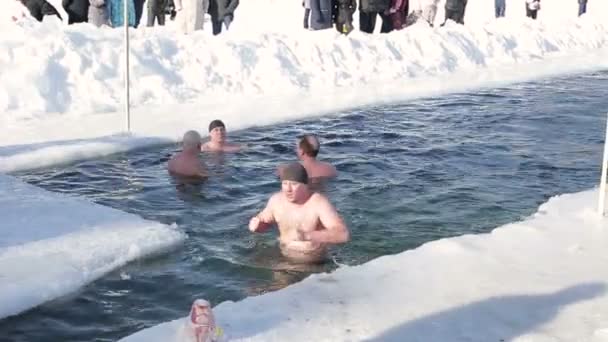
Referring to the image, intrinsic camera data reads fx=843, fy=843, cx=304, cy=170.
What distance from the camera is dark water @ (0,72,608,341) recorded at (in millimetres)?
5062

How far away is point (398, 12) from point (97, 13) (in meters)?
5.42

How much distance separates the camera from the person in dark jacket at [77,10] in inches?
504

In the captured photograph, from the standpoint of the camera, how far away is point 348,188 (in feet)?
25.8

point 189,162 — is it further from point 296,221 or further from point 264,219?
point 296,221

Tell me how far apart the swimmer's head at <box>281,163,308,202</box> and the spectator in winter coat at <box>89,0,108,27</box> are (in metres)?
7.74

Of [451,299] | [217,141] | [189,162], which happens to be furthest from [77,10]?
[451,299]

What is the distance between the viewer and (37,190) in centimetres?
709

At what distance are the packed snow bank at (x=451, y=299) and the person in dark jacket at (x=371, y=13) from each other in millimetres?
8669

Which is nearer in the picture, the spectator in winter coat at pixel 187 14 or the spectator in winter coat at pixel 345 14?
the spectator in winter coat at pixel 187 14

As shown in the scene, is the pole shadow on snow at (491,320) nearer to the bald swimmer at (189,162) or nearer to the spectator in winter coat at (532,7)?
the bald swimmer at (189,162)

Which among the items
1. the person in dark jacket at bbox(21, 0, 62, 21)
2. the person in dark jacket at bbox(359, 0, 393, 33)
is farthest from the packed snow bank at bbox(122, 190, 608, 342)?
the person in dark jacket at bbox(21, 0, 62, 21)

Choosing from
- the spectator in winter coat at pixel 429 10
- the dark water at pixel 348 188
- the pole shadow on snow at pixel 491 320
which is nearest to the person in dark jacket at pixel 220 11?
the dark water at pixel 348 188

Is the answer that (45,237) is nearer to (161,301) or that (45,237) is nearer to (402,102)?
(161,301)

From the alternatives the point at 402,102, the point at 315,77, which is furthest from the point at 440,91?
the point at 315,77
